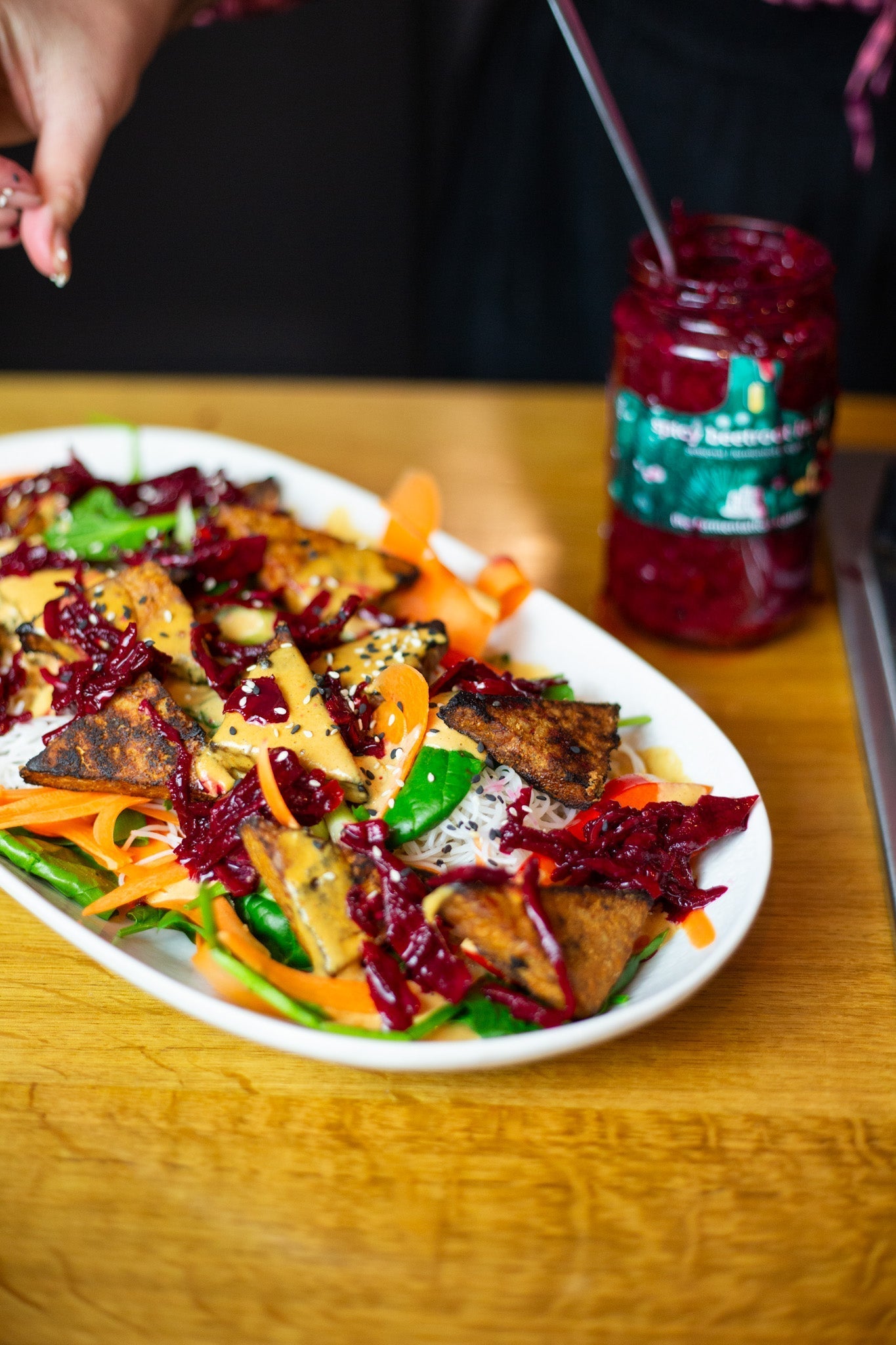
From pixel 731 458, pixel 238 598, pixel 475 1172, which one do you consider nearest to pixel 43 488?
pixel 238 598

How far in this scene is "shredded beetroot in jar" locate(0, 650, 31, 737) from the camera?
179 centimetres

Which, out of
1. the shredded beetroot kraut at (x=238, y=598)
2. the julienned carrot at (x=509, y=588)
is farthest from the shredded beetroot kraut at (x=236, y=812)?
the julienned carrot at (x=509, y=588)

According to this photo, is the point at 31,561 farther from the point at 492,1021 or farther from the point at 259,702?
the point at 492,1021

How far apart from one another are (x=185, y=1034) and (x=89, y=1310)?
353 mm

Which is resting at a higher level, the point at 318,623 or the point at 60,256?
the point at 60,256

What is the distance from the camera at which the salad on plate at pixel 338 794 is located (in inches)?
52.6

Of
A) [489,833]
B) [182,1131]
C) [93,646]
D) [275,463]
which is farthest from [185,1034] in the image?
[275,463]

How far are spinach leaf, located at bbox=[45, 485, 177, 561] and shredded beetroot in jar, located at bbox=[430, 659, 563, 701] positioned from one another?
29.4 inches

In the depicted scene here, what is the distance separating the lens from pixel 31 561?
6.60 ft

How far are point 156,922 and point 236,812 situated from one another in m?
0.18

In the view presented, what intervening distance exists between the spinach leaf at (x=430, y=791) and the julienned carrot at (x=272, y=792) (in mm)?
140

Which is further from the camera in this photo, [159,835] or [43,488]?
[43,488]

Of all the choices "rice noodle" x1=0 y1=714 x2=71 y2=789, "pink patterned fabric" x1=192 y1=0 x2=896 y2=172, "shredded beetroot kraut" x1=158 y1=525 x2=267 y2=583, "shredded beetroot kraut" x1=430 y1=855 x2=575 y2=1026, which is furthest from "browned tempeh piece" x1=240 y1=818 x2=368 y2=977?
"pink patterned fabric" x1=192 y1=0 x2=896 y2=172

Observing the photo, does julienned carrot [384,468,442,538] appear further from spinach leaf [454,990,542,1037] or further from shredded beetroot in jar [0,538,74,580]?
spinach leaf [454,990,542,1037]
